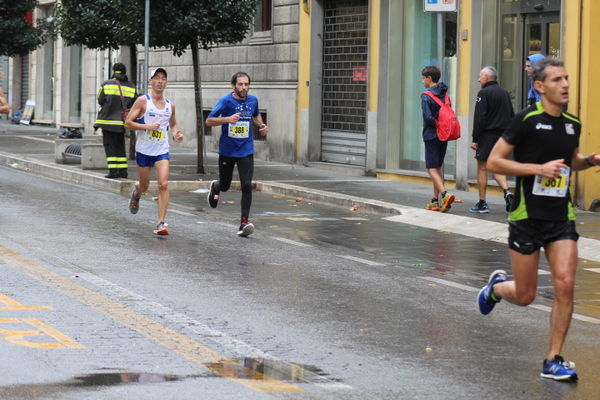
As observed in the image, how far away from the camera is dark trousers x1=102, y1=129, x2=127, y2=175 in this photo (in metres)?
20.5

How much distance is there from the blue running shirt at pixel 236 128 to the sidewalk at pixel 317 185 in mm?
2632

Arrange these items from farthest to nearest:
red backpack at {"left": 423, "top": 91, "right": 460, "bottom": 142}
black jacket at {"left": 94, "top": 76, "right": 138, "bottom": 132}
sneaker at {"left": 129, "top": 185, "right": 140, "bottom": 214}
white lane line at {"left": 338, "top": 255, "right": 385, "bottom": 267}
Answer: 1. black jacket at {"left": 94, "top": 76, "right": 138, "bottom": 132}
2. red backpack at {"left": 423, "top": 91, "right": 460, "bottom": 142}
3. sneaker at {"left": 129, "top": 185, "right": 140, "bottom": 214}
4. white lane line at {"left": 338, "top": 255, "right": 385, "bottom": 267}

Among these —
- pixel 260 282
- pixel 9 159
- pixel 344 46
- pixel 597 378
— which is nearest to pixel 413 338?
pixel 597 378

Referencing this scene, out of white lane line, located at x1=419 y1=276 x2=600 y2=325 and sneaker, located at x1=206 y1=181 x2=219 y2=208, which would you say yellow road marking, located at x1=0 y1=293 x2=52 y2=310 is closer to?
white lane line, located at x1=419 y1=276 x2=600 y2=325

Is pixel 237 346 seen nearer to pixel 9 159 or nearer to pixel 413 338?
pixel 413 338

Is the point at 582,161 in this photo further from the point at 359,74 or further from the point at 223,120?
the point at 359,74

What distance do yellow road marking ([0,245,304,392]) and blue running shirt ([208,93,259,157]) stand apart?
3515mm

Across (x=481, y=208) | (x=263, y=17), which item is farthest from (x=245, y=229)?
(x=263, y=17)

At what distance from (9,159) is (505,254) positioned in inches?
562

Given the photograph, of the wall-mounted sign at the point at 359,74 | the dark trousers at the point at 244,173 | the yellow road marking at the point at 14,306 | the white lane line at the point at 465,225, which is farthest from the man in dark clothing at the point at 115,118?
the yellow road marking at the point at 14,306

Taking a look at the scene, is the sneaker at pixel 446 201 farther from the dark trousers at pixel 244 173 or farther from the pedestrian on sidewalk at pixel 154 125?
the pedestrian on sidewalk at pixel 154 125

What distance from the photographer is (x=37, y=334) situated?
7910mm

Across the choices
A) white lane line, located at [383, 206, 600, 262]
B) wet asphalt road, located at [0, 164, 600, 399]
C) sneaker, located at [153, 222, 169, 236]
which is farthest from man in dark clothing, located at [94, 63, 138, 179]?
sneaker, located at [153, 222, 169, 236]

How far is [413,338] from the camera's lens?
8.23 metres
